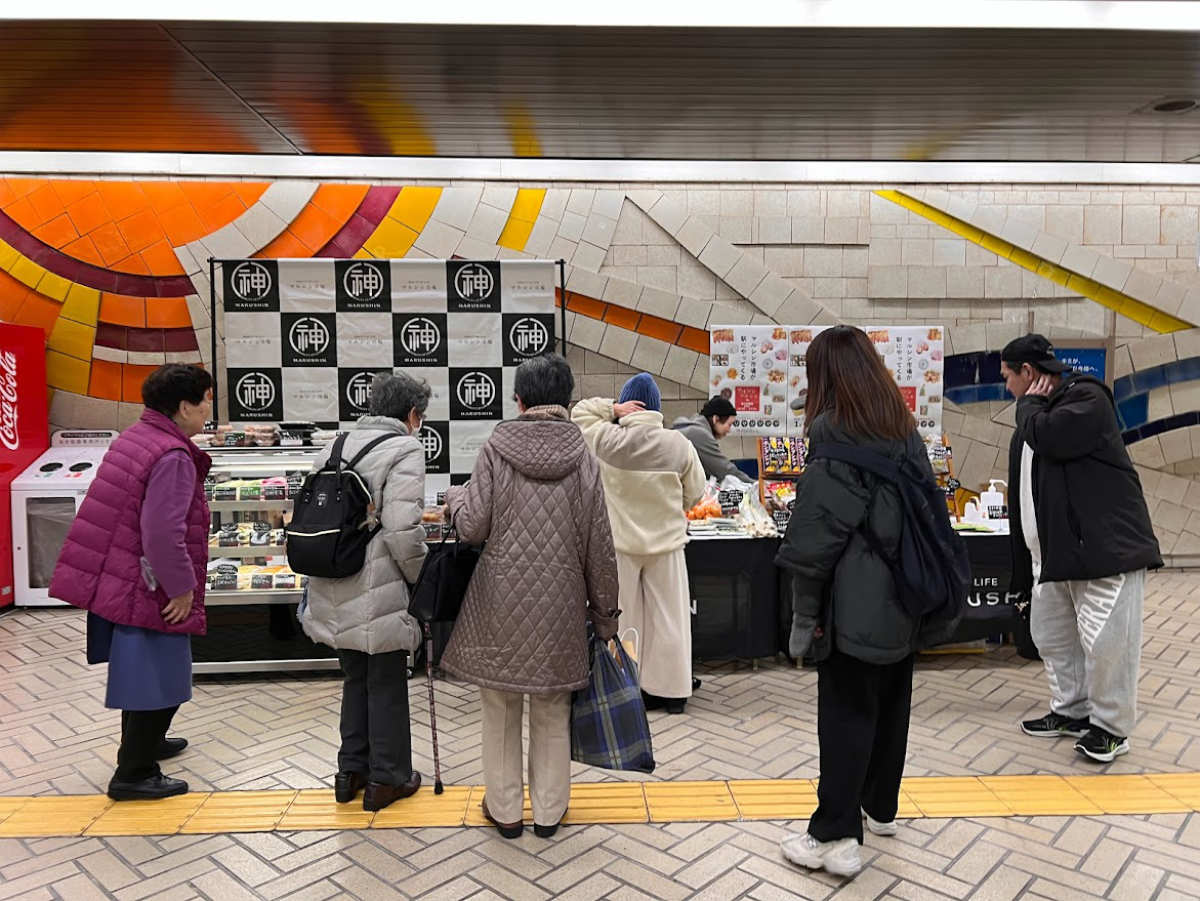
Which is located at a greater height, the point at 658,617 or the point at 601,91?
the point at 601,91

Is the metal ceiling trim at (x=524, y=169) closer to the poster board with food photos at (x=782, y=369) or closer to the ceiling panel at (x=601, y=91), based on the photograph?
the poster board with food photos at (x=782, y=369)

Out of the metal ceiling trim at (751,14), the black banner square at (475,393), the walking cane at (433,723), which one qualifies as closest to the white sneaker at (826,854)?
the walking cane at (433,723)

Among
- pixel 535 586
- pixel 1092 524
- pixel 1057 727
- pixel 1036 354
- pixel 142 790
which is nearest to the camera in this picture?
pixel 535 586

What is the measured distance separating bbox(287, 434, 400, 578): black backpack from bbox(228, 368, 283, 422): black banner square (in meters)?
3.73

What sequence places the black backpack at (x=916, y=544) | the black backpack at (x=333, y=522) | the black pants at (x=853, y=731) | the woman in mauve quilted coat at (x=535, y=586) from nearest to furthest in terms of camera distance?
the black backpack at (x=916, y=544)
the black pants at (x=853, y=731)
the woman in mauve quilted coat at (x=535, y=586)
the black backpack at (x=333, y=522)

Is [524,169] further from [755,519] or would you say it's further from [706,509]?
[755,519]

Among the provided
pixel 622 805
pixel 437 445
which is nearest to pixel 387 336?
pixel 437 445

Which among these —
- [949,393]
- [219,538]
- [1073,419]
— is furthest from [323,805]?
[949,393]

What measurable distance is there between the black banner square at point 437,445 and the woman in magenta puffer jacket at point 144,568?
10.7ft

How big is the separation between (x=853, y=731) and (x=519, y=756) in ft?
3.97

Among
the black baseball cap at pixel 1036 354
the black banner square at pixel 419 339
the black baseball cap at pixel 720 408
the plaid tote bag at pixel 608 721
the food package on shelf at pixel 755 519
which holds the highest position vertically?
the black banner square at pixel 419 339

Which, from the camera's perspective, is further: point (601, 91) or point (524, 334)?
point (524, 334)

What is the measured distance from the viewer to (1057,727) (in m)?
4.20

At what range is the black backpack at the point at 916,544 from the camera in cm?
270
